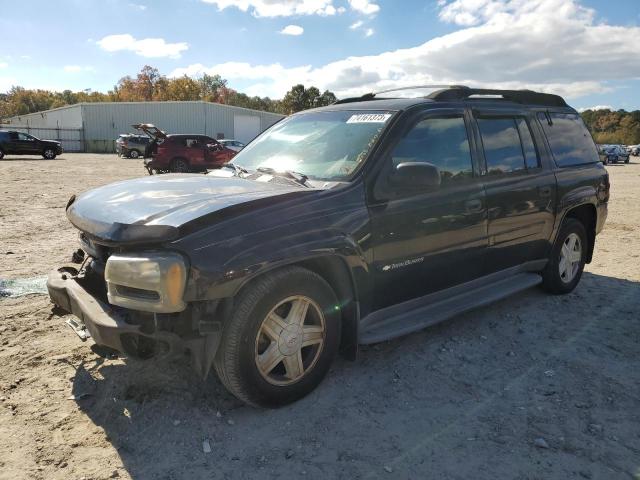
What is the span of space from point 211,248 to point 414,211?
1.50 meters

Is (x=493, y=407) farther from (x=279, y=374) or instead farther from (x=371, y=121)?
(x=371, y=121)

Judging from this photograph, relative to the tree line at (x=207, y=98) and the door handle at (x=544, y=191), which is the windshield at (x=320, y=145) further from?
the tree line at (x=207, y=98)

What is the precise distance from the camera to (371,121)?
11.7 ft

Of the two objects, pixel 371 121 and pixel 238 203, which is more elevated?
pixel 371 121

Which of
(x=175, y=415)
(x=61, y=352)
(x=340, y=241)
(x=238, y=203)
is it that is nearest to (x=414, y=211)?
(x=340, y=241)

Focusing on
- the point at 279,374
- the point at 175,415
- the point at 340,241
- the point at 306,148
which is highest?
the point at 306,148

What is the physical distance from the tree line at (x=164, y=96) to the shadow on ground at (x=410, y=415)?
228ft

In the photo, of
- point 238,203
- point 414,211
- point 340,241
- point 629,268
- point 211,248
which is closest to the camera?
point 211,248

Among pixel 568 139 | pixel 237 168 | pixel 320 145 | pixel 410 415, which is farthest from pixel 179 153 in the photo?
pixel 410 415

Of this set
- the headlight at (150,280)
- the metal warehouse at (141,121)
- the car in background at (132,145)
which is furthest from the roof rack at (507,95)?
the metal warehouse at (141,121)

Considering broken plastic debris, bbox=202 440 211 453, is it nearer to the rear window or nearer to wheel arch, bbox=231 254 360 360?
wheel arch, bbox=231 254 360 360

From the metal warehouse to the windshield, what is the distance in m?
45.8

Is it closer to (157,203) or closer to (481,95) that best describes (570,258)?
(481,95)

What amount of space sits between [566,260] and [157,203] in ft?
13.7
